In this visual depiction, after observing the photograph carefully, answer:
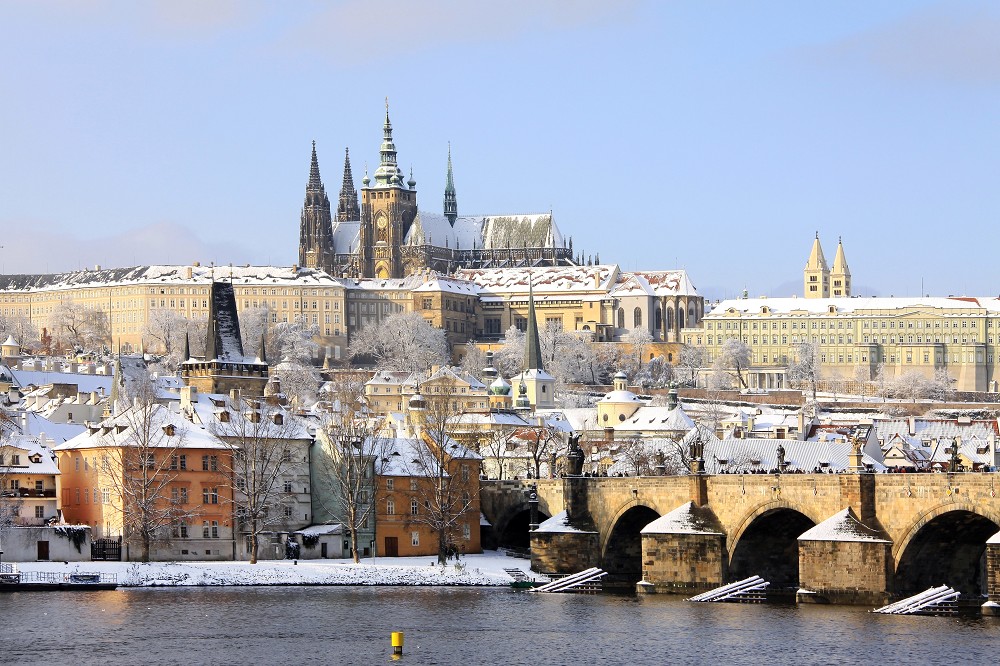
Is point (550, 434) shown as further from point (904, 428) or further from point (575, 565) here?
point (575, 565)

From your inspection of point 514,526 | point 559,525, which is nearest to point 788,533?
point 559,525

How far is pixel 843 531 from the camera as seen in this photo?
238 ft

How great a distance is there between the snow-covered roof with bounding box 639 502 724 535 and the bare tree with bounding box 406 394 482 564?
42.5ft

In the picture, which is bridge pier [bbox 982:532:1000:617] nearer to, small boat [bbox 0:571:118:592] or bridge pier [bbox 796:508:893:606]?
bridge pier [bbox 796:508:893:606]

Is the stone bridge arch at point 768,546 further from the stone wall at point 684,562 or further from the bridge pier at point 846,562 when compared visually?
the bridge pier at point 846,562

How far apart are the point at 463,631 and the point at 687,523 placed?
1225 centimetres

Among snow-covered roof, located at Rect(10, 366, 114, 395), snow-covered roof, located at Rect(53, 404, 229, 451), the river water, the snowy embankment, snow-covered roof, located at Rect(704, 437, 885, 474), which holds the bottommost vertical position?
the river water

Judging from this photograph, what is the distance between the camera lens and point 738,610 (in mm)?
73938

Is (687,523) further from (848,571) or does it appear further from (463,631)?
(463,631)

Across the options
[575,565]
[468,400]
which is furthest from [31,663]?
[468,400]

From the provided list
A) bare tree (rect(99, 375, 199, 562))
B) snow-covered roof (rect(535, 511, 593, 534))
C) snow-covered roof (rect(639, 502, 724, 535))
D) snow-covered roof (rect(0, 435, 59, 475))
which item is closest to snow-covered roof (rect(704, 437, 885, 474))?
snow-covered roof (rect(535, 511, 593, 534))

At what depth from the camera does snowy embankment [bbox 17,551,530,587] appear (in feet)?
276

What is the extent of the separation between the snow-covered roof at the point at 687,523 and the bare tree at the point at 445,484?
1295cm

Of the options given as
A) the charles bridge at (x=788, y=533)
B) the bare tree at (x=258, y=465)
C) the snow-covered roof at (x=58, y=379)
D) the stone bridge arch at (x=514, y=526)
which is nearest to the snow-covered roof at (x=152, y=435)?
the bare tree at (x=258, y=465)
